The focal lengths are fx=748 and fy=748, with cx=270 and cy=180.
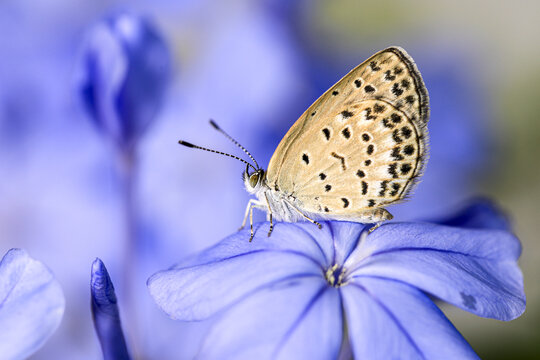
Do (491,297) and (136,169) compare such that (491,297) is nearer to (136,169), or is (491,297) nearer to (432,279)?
(432,279)

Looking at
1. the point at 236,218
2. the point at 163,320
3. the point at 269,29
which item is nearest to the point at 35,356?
the point at 163,320

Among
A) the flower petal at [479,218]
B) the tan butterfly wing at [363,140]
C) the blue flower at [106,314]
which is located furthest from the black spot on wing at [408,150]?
the blue flower at [106,314]

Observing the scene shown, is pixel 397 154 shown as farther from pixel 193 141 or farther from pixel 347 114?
pixel 193 141

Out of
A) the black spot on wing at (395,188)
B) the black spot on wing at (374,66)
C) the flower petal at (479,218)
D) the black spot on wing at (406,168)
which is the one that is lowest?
the flower petal at (479,218)

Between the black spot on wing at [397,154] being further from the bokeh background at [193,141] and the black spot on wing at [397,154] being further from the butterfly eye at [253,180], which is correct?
the bokeh background at [193,141]

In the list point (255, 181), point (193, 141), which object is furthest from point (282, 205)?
point (193, 141)

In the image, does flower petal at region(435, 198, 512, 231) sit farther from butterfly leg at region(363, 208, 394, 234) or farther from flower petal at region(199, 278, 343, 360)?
flower petal at region(199, 278, 343, 360)
